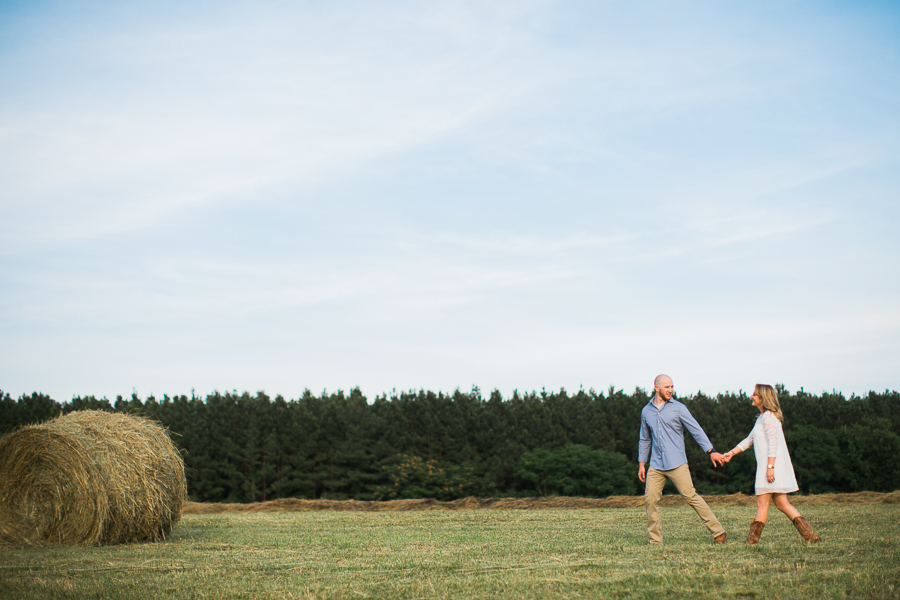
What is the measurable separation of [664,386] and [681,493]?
146cm

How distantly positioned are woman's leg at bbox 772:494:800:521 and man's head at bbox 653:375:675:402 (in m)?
1.86

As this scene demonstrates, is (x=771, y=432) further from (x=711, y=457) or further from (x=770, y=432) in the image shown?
(x=711, y=457)

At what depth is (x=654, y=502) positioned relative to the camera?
948 centimetres

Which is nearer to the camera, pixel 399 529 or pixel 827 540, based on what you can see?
pixel 827 540

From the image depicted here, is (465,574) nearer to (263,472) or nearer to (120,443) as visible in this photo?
(120,443)

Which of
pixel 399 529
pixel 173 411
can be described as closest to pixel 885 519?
pixel 399 529

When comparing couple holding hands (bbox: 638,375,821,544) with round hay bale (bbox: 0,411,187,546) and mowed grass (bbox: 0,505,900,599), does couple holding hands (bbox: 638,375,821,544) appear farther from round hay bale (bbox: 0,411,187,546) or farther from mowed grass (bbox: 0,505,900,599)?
round hay bale (bbox: 0,411,187,546)

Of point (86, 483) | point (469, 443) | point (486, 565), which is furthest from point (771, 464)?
point (469, 443)

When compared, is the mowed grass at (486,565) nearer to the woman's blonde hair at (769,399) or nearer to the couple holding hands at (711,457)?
the couple holding hands at (711,457)

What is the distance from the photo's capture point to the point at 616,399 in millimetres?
50000

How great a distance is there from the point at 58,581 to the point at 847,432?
47.8 m

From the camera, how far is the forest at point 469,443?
40625 millimetres

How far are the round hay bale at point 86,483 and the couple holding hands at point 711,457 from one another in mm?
8494

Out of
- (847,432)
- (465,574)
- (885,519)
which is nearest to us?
(465,574)
